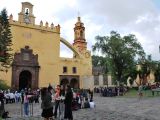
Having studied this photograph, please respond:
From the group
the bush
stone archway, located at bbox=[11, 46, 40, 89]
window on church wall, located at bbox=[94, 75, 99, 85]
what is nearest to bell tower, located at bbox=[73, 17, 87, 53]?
window on church wall, located at bbox=[94, 75, 99, 85]

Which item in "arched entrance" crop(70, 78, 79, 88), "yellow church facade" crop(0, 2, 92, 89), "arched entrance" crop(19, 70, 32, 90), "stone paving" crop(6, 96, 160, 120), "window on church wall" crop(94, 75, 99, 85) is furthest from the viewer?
"window on church wall" crop(94, 75, 99, 85)

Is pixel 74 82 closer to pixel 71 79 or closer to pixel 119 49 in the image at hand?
pixel 71 79

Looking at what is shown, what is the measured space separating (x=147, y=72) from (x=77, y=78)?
640 inches

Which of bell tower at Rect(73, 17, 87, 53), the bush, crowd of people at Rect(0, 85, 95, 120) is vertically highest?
bell tower at Rect(73, 17, 87, 53)

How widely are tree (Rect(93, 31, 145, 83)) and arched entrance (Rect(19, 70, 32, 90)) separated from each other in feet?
40.0

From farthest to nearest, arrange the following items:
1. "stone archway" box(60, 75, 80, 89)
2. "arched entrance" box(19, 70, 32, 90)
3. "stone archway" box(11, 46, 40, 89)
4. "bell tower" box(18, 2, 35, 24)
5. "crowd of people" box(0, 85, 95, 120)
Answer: "stone archway" box(60, 75, 80, 89) → "bell tower" box(18, 2, 35, 24) → "arched entrance" box(19, 70, 32, 90) → "stone archway" box(11, 46, 40, 89) → "crowd of people" box(0, 85, 95, 120)

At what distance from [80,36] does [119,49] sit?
13.9 meters

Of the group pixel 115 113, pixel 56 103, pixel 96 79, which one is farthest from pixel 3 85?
pixel 96 79

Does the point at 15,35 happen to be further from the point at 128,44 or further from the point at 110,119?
the point at 110,119

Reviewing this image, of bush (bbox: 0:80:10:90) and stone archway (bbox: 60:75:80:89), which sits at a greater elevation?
stone archway (bbox: 60:75:80:89)

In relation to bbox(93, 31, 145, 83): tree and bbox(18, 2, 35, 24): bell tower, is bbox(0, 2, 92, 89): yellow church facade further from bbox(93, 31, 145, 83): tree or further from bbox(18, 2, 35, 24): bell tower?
bbox(93, 31, 145, 83): tree

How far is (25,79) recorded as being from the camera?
4462 centimetres

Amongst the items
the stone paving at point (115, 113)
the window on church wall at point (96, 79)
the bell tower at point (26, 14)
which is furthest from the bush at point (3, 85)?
the window on church wall at point (96, 79)

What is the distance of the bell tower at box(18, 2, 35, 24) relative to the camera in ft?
146
